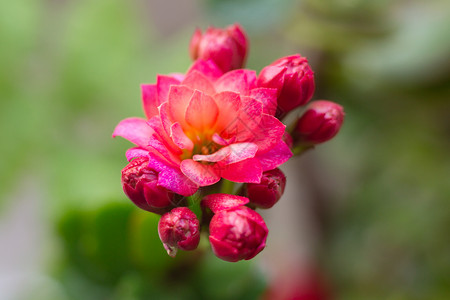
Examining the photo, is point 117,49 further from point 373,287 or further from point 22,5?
point 373,287

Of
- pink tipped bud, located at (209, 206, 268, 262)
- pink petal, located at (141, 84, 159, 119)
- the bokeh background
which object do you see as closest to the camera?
pink tipped bud, located at (209, 206, 268, 262)

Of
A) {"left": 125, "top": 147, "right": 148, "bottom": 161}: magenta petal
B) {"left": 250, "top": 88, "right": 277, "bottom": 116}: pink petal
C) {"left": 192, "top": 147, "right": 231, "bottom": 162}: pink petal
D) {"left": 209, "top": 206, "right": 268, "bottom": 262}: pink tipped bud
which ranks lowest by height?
{"left": 209, "top": 206, "right": 268, "bottom": 262}: pink tipped bud

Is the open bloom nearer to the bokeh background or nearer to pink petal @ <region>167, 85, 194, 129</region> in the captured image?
pink petal @ <region>167, 85, 194, 129</region>

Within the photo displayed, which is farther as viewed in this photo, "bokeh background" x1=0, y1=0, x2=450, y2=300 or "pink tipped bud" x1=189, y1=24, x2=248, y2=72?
"bokeh background" x1=0, y1=0, x2=450, y2=300

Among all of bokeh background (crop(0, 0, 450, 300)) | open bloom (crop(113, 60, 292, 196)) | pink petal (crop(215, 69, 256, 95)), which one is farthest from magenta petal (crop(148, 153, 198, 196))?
bokeh background (crop(0, 0, 450, 300))

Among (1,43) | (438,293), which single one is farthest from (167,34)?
(438,293)

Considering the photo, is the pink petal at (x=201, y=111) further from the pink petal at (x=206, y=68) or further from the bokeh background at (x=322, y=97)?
the bokeh background at (x=322, y=97)

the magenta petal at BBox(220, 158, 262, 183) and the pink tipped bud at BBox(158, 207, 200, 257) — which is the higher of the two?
the magenta petal at BBox(220, 158, 262, 183)

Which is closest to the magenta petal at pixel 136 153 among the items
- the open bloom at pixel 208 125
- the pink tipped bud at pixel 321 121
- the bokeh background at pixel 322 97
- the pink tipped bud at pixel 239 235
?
the open bloom at pixel 208 125
